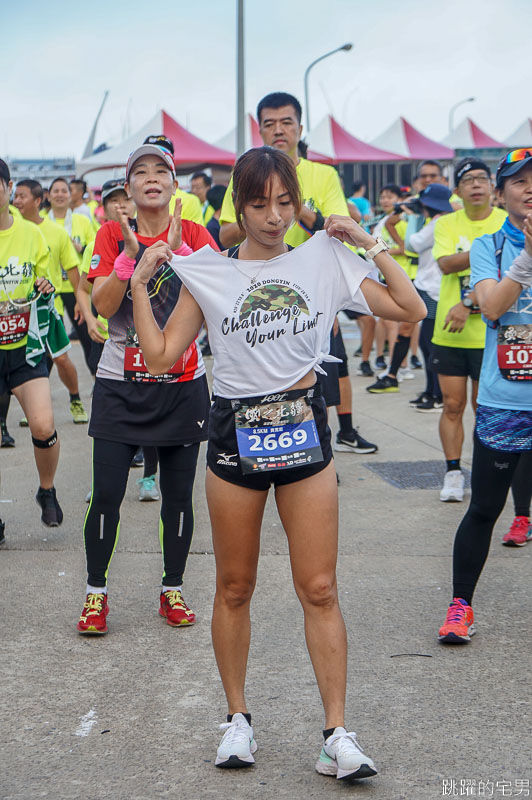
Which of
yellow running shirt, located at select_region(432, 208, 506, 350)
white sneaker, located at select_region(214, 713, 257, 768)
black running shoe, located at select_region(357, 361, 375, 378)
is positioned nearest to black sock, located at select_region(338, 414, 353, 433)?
yellow running shirt, located at select_region(432, 208, 506, 350)

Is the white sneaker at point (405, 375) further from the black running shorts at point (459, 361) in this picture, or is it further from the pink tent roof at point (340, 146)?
the pink tent roof at point (340, 146)

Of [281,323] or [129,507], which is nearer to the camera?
[281,323]

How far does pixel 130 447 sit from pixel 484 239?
1758 millimetres

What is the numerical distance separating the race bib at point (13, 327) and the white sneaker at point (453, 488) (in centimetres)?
286

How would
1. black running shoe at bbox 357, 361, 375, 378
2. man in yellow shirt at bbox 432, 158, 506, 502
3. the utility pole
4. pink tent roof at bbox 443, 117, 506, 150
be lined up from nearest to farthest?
1. man in yellow shirt at bbox 432, 158, 506, 502
2. black running shoe at bbox 357, 361, 375, 378
3. the utility pole
4. pink tent roof at bbox 443, 117, 506, 150

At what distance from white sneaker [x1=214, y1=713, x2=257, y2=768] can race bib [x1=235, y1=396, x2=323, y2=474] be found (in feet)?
2.68

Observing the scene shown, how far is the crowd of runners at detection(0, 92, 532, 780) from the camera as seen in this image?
122 inches

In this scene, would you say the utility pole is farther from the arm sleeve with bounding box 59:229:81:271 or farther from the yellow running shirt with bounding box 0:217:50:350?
the yellow running shirt with bounding box 0:217:50:350

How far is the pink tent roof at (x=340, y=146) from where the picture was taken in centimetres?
3294

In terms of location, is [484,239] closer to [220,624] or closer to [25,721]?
[220,624]

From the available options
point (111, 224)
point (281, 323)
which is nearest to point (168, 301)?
point (111, 224)

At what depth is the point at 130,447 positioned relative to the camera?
176 inches

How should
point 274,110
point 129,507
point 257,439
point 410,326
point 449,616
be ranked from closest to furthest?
point 257,439 < point 449,616 < point 274,110 < point 129,507 < point 410,326

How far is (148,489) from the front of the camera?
6664mm
